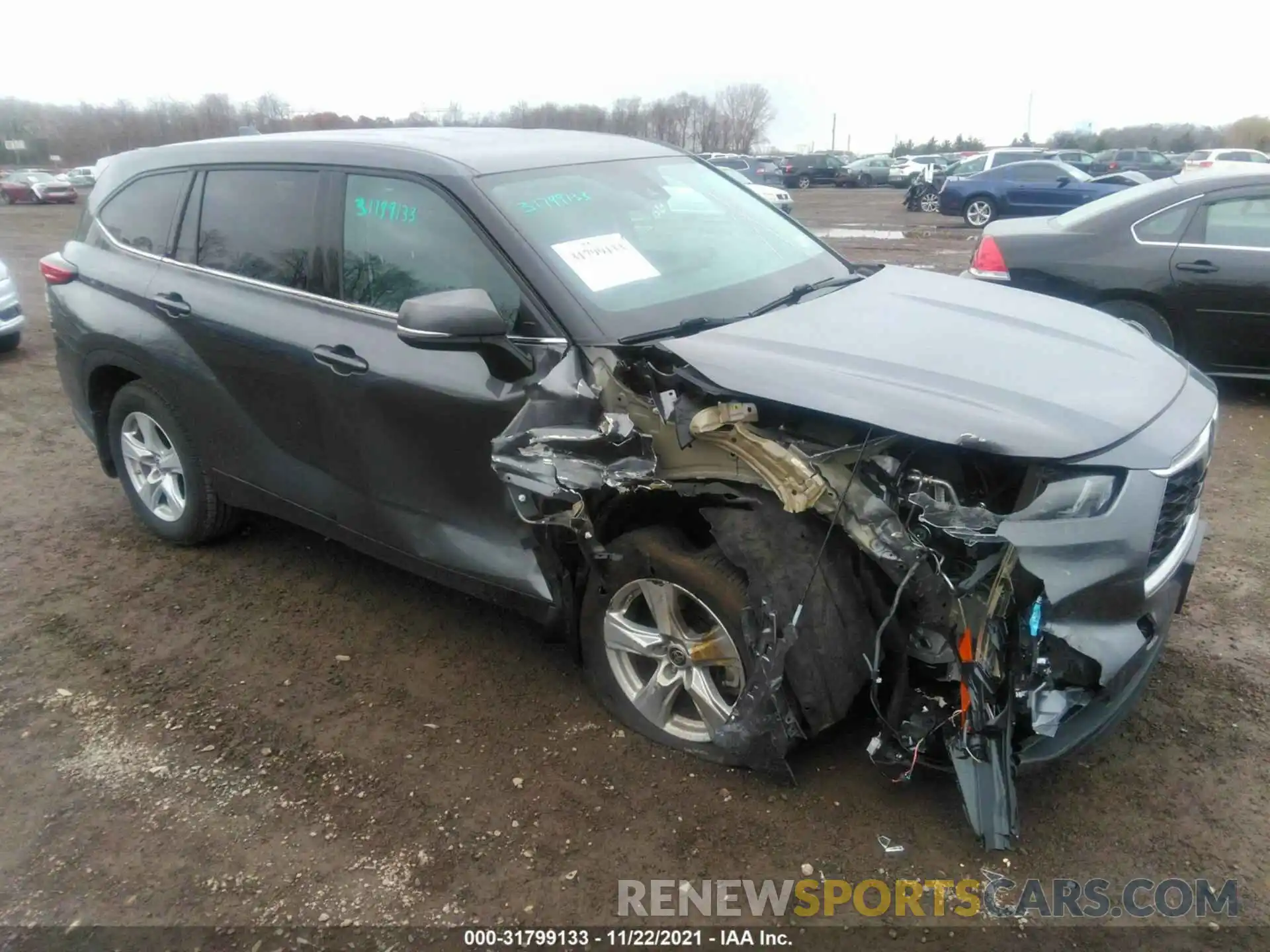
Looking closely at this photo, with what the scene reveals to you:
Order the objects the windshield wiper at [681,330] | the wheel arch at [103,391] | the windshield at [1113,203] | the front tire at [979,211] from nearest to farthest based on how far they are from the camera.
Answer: the windshield wiper at [681,330]
the wheel arch at [103,391]
the windshield at [1113,203]
the front tire at [979,211]

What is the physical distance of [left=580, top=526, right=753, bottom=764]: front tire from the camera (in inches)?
107

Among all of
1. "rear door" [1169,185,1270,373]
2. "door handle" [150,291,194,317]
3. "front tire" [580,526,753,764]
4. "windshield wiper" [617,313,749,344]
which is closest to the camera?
"front tire" [580,526,753,764]

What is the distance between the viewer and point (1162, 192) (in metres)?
6.42

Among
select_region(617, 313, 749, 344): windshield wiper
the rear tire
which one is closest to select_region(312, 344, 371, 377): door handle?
select_region(617, 313, 749, 344): windshield wiper

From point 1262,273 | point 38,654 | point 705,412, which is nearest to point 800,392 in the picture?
point 705,412

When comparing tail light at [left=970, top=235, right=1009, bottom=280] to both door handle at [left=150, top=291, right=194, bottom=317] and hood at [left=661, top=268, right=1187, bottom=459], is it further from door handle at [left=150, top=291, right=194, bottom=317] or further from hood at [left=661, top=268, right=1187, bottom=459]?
door handle at [left=150, top=291, right=194, bottom=317]

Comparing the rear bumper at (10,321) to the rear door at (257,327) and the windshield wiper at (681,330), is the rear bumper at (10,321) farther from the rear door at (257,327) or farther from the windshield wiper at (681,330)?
the windshield wiper at (681,330)

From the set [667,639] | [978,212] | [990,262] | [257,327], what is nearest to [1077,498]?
[667,639]

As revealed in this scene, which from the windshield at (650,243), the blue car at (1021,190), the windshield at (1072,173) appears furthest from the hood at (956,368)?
the windshield at (1072,173)

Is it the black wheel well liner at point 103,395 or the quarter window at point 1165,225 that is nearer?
the black wheel well liner at point 103,395

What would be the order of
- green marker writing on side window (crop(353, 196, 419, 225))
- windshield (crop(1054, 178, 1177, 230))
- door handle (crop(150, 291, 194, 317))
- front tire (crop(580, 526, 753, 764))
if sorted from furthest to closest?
windshield (crop(1054, 178, 1177, 230)) → door handle (crop(150, 291, 194, 317)) → green marker writing on side window (crop(353, 196, 419, 225)) → front tire (crop(580, 526, 753, 764))

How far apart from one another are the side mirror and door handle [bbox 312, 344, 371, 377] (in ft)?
1.62

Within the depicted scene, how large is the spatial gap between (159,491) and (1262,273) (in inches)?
261

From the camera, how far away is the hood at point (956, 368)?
2430 mm
